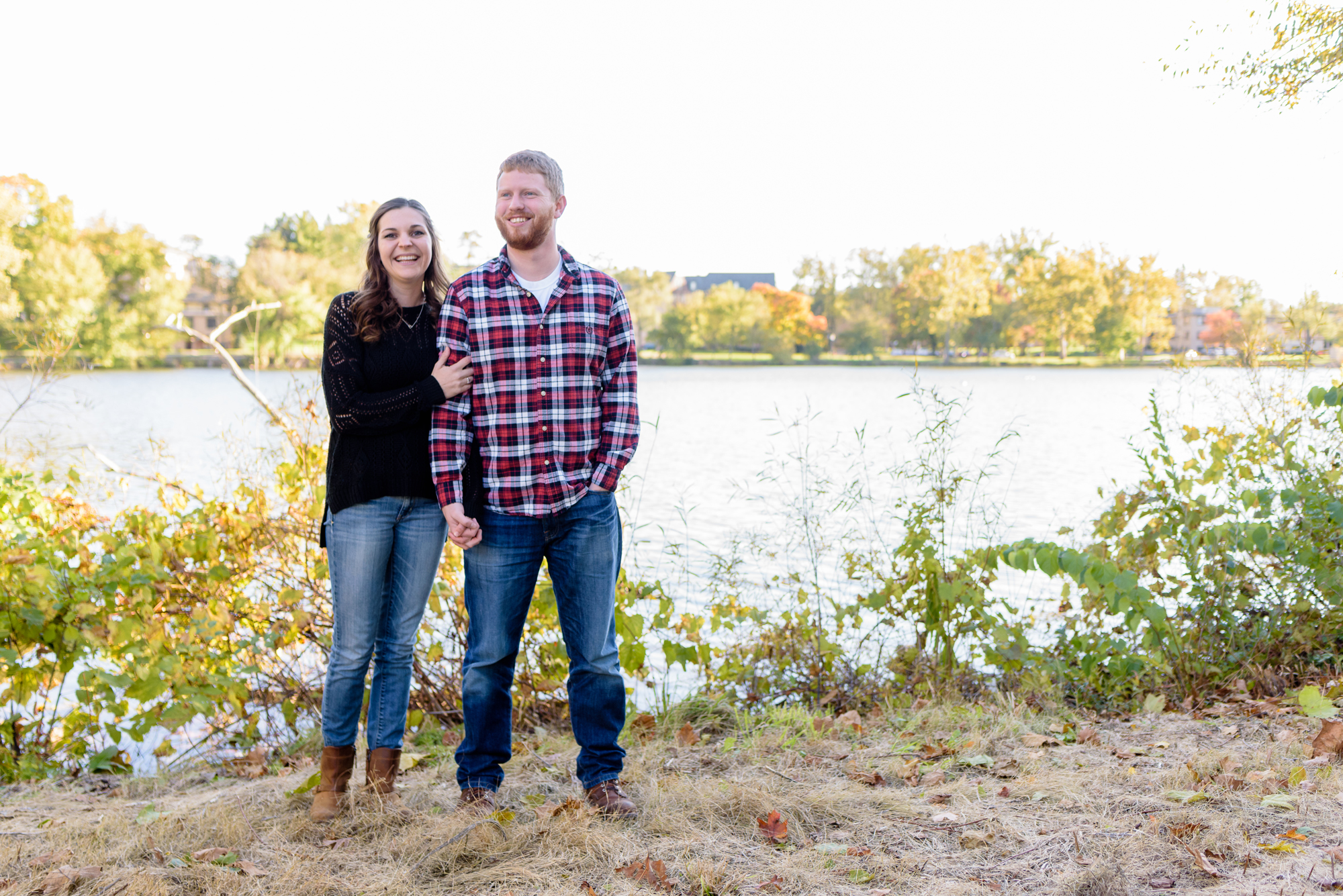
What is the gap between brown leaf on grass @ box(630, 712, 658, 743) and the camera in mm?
4066

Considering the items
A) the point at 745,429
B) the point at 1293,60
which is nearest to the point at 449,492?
the point at 1293,60

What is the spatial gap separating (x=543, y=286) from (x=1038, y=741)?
2.51 meters

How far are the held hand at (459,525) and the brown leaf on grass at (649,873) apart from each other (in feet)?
3.28

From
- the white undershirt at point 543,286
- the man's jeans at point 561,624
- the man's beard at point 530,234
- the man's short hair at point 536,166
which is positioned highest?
the man's short hair at point 536,166

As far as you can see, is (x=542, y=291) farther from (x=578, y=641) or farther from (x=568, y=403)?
(x=578, y=641)

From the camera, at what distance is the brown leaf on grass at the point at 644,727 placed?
4066 millimetres

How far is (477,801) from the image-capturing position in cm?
297

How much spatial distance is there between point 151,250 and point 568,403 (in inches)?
2237

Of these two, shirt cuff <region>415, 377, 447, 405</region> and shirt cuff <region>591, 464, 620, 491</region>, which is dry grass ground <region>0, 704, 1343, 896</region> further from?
shirt cuff <region>415, 377, 447, 405</region>

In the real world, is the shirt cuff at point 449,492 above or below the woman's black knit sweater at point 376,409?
below

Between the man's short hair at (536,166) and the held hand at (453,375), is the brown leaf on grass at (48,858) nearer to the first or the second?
the held hand at (453,375)

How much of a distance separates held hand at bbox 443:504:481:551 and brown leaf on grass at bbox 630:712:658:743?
5.50 feet

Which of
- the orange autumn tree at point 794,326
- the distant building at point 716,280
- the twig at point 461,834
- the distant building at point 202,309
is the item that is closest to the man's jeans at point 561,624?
the twig at point 461,834

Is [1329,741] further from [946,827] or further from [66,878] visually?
[66,878]
